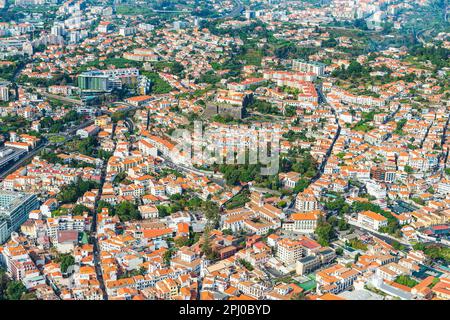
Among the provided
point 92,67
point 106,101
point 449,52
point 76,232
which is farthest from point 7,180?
point 449,52

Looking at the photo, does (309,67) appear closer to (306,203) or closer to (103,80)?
(103,80)

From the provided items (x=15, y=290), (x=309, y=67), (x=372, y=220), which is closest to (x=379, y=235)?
(x=372, y=220)

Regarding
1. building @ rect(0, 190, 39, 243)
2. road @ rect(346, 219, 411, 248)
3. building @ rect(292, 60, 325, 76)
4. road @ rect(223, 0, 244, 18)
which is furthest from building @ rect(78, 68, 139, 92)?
road @ rect(223, 0, 244, 18)

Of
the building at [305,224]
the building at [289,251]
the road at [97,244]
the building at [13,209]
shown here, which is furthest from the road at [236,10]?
the building at [289,251]

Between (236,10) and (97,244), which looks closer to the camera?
(97,244)

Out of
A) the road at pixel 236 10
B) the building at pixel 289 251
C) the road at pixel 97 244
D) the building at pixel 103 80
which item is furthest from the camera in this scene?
the road at pixel 236 10

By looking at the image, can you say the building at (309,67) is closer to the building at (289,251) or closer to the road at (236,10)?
the road at (236,10)

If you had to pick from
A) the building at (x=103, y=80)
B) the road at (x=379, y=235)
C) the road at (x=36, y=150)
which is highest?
the building at (x=103, y=80)

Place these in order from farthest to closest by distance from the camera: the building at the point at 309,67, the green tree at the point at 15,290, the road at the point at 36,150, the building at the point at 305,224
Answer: the building at the point at 309,67
the road at the point at 36,150
the building at the point at 305,224
the green tree at the point at 15,290

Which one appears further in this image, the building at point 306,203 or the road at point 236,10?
the road at point 236,10
